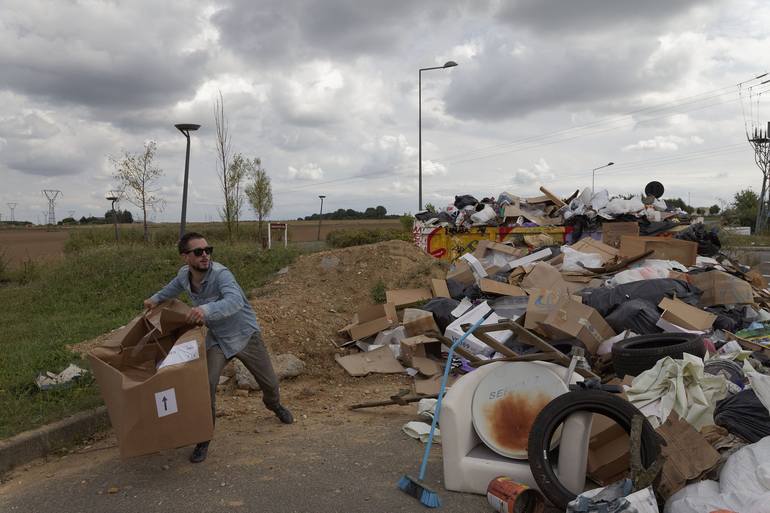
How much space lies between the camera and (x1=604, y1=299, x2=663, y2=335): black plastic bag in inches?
246

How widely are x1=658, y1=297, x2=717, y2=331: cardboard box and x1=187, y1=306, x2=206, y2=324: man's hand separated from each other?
4.94 metres

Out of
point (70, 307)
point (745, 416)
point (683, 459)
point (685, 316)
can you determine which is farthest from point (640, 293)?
point (70, 307)

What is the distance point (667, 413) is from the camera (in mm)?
3809

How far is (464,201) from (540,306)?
7390 mm

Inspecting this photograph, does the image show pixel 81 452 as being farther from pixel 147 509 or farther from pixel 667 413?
pixel 667 413

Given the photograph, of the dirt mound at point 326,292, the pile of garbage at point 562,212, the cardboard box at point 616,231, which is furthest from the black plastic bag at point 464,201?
the cardboard box at point 616,231

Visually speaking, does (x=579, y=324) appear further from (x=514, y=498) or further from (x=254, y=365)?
(x=254, y=365)

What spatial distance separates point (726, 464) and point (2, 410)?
213 inches

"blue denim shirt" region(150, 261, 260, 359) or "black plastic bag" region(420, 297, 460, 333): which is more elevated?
"blue denim shirt" region(150, 261, 260, 359)

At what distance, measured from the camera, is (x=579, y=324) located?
5988 mm

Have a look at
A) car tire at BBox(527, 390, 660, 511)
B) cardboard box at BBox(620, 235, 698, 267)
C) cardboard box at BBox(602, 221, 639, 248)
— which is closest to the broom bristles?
car tire at BBox(527, 390, 660, 511)

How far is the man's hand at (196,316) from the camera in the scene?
3885mm

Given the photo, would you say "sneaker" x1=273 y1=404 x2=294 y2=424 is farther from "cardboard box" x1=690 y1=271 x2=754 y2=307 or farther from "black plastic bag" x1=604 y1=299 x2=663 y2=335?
"cardboard box" x1=690 y1=271 x2=754 y2=307

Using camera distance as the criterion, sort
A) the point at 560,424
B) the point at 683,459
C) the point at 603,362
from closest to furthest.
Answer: the point at 683,459 → the point at 560,424 → the point at 603,362
